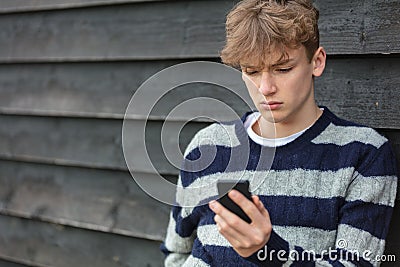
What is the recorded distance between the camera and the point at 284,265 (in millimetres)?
1443

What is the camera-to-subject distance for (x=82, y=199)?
250cm

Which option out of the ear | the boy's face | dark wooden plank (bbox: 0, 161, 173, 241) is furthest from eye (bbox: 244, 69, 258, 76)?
dark wooden plank (bbox: 0, 161, 173, 241)

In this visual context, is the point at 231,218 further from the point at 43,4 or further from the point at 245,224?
the point at 43,4

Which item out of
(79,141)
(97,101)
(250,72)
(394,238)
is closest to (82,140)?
(79,141)

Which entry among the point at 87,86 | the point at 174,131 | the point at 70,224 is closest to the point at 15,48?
the point at 87,86

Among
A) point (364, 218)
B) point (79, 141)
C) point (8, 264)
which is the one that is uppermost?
point (364, 218)

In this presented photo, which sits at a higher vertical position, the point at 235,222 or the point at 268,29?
the point at 268,29

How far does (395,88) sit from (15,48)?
155 cm

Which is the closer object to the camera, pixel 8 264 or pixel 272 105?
pixel 272 105

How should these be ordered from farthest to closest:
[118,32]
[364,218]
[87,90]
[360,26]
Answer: [87,90] < [118,32] < [360,26] < [364,218]

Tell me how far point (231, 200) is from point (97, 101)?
1189mm

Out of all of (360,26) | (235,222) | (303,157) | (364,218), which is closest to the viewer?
(235,222)

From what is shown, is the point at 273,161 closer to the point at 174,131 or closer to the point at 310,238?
the point at 310,238

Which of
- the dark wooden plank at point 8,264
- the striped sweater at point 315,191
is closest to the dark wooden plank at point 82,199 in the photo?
the dark wooden plank at point 8,264
